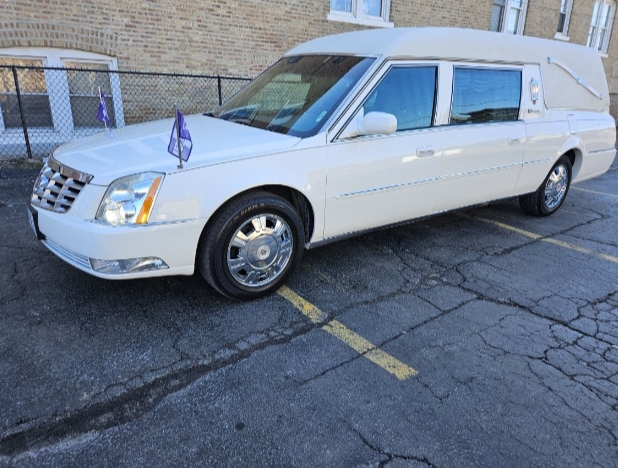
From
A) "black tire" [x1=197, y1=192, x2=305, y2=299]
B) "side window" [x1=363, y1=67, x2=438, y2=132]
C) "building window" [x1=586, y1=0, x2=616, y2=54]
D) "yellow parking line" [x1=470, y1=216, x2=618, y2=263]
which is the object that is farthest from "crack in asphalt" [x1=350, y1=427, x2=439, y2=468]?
"building window" [x1=586, y1=0, x2=616, y2=54]

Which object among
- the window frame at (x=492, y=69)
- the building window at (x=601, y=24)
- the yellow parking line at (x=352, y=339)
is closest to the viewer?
the yellow parking line at (x=352, y=339)

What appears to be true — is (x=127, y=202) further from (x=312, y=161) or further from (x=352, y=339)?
(x=352, y=339)

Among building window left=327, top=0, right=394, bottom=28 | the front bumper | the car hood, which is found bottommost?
the front bumper

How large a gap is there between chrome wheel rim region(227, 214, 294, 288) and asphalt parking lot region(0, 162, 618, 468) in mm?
228

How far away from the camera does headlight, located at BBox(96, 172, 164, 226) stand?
3002 mm

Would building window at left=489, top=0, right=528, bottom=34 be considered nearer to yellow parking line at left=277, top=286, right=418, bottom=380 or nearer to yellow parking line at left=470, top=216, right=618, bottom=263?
yellow parking line at left=470, top=216, right=618, bottom=263

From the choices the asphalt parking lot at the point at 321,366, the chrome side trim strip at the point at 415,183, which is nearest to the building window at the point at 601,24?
the chrome side trim strip at the point at 415,183

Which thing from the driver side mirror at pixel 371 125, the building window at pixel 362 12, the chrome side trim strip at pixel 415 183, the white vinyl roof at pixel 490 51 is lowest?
the chrome side trim strip at pixel 415 183

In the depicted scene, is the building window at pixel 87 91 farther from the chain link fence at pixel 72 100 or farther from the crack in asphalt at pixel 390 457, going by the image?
the crack in asphalt at pixel 390 457

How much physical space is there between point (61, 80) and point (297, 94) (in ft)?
20.6

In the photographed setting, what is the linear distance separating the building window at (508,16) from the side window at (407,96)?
38.0ft

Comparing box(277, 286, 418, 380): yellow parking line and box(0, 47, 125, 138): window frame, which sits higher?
box(0, 47, 125, 138): window frame

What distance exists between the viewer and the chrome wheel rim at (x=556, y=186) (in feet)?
19.2

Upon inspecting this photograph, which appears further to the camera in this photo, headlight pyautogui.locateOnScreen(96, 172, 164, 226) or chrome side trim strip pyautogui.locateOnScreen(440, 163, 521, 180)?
chrome side trim strip pyautogui.locateOnScreen(440, 163, 521, 180)
